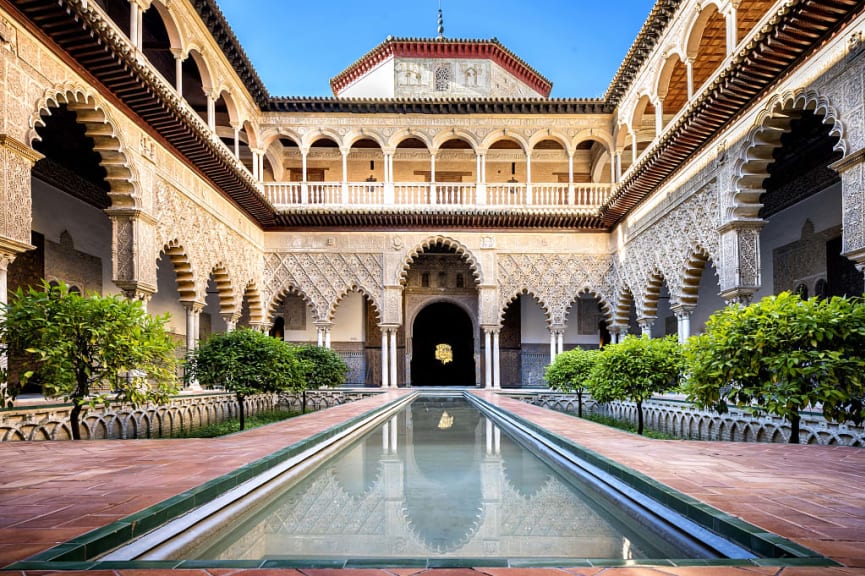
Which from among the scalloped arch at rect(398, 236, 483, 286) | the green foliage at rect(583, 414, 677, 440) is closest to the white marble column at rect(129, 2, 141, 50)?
the scalloped arch at rect(398, 236, 483, 286)

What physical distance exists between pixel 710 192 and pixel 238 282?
9319mm

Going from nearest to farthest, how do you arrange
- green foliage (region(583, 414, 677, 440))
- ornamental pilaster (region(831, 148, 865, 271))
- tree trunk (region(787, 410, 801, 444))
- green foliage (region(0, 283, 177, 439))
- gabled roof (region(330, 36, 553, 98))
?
tree trunk (region(787, 410, 801, 444)) < green foliage (region(0, 283, 177, 439)) < ornamental pilaster (region(831, 148, 865, 271)) < green foliage (region(583, 414, 677, 440)) < gabled roof (region(330, 36, 553, 98))

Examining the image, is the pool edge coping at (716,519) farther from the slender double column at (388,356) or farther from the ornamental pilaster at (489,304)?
the slender double column at (388,356)

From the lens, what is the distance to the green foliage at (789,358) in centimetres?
425

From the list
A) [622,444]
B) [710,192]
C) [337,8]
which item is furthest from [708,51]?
[337,8]

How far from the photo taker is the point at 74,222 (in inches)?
422

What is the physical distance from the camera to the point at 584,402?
12.1 m

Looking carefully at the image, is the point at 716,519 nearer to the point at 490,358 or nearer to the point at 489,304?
the point at 489,304

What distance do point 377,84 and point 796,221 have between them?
37.7 ft

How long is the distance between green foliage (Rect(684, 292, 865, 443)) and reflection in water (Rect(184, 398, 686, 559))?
5.78 ft

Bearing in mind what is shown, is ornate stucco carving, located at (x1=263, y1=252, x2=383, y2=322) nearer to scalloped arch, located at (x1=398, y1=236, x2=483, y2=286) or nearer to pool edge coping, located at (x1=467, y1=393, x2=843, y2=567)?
scalloped arch, located at (x1=398, y1=236, x2=483, y2=286)

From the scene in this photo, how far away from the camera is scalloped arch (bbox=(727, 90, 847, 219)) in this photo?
647cm

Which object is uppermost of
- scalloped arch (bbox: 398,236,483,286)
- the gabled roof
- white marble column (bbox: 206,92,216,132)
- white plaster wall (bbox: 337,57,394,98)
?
the gabled roof

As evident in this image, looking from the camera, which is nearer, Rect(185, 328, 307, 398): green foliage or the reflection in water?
the reflection in water
